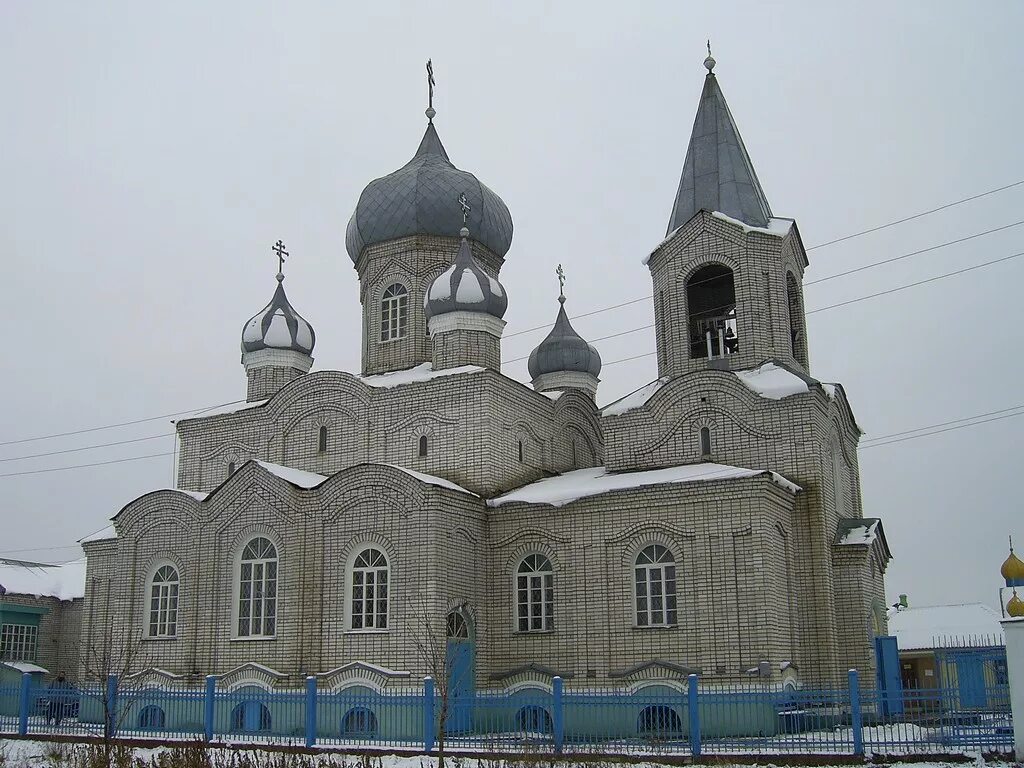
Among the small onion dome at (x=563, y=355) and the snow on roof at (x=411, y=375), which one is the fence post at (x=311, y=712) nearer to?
the snow on roof at (x=411, y=375)

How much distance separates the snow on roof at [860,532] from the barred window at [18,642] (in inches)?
713

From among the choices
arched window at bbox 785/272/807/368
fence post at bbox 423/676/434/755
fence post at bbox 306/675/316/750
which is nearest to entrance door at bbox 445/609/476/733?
fence post at bbox 423/676/434/755

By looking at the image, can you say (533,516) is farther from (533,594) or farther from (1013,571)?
(1013,571)

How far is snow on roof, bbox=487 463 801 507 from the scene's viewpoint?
16516 millimetres

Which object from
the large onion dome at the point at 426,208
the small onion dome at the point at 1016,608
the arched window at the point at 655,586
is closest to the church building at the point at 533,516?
the arched window at the point at 655,586

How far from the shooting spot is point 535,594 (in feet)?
58.1

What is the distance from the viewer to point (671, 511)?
16.6m

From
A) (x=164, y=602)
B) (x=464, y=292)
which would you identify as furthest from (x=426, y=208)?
(x=164, y=602)

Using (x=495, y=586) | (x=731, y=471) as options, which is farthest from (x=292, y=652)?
(x=731, y=471)

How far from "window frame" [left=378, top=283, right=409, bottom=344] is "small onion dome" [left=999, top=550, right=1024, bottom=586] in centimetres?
1209

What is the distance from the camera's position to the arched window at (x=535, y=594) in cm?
1753

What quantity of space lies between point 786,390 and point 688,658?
4.75 metres

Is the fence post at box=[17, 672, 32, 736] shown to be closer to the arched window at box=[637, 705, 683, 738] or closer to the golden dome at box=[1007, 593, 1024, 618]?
the arched window at box=[637, 705, 683, 738]

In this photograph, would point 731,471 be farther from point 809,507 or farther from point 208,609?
point 208,609
